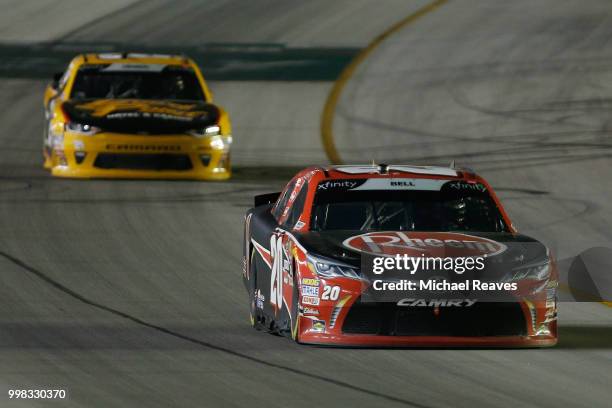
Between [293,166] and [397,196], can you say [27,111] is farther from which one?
[397,196]

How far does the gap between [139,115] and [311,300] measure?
31.3 ft

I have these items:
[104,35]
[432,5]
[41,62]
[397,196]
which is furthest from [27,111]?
[397,196]

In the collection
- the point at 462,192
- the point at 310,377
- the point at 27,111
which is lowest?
the point at 27,111

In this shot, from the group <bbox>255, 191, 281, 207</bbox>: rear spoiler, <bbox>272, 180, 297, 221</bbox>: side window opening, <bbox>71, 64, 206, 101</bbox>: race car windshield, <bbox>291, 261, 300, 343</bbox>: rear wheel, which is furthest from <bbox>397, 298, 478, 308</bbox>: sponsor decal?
<bbox>71, 64, 206, 101</bbox>: race car windshield

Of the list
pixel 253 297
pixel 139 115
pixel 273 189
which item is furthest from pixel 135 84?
pixel 253 297

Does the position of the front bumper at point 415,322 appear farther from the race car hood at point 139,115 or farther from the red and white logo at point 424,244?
the race car hood at point 139,115

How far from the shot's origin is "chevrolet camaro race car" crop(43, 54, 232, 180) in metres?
18.6

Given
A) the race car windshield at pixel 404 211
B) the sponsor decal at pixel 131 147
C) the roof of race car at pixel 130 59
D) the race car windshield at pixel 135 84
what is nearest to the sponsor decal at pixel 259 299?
the race car windshield at pixel 404 211

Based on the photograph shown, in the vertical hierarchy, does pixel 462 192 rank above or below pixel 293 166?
above

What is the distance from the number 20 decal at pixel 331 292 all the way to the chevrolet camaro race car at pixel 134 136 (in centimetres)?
945

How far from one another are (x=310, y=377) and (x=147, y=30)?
2458 cm

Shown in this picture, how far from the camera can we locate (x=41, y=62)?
29906 mm

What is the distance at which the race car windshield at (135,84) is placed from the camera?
65.2ft

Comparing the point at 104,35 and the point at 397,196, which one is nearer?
the point at 397,196
